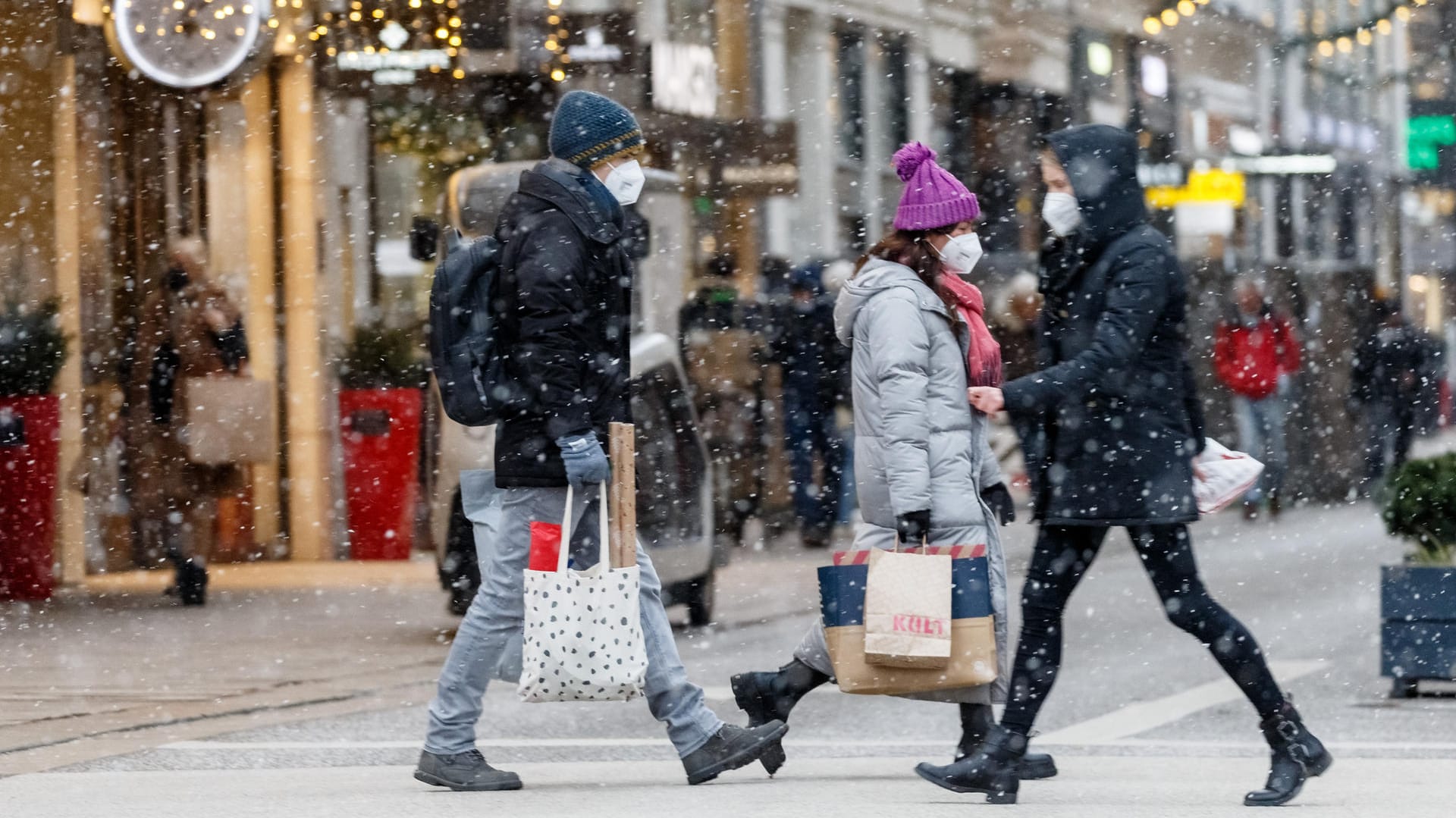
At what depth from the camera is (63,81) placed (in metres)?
13.7

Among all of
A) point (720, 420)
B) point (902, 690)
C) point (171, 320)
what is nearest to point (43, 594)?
point (171, 320)

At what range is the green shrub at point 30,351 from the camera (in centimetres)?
1220

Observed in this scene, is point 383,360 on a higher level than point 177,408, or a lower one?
higher

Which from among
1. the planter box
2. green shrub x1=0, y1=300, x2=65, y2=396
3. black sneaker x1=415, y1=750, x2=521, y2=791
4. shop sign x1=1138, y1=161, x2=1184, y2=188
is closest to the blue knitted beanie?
black sneaker x1=415, y1=750, x2=521, y2=791

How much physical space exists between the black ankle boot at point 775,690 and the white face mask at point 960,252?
1148 millimetres

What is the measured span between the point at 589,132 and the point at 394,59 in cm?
1039

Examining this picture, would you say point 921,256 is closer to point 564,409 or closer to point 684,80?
point 564,409

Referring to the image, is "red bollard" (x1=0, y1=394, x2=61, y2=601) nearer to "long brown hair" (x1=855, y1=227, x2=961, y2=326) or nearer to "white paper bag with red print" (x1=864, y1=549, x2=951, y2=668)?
"long brown hair" (x1=855, y1=227, x2=961, y2=326)

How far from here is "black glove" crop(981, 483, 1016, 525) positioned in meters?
6.48

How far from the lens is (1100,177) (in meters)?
6.03

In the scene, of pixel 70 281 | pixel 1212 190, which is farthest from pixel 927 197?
pixel 1212 190

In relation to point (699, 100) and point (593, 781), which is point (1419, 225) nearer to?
point (699, 100)

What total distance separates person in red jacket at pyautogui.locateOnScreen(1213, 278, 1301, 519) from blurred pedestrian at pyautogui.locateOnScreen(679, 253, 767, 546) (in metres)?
4.39

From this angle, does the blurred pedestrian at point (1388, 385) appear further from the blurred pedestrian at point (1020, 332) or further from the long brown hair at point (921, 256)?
the long brown hair at point (921, 256)
